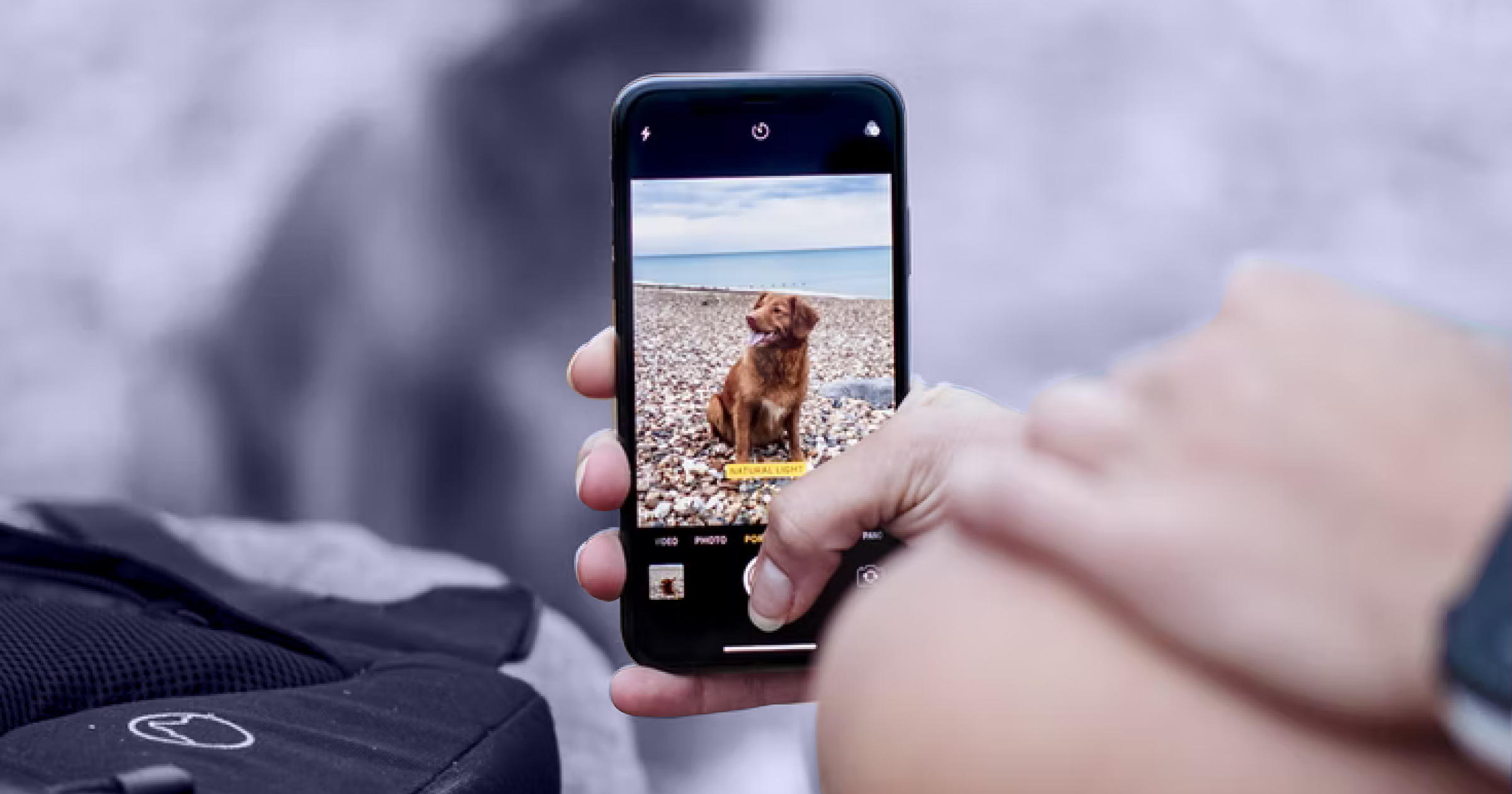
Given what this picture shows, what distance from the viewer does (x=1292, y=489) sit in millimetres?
140

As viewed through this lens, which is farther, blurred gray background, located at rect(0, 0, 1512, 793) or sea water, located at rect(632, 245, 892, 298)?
blurred gray background, located at rect(0, 0, 1512, 793)

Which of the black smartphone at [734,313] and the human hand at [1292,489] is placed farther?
the black smartphone at [734,313]

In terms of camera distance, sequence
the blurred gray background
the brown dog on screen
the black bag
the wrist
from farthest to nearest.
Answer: the blurred gray background
the brown dog on screen
the black bag
the wrist

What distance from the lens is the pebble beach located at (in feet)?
1.49

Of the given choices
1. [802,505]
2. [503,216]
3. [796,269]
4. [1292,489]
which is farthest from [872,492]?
[503,216]

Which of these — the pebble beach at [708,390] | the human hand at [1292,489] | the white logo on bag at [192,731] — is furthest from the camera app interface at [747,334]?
the human hand at [1292,489]

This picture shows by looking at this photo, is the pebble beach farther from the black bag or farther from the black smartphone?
the black bag

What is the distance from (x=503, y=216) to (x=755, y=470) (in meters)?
0.32

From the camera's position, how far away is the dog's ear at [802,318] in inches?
18.0

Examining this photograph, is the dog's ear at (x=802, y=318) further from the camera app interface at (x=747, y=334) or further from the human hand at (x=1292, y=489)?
the human hand at (x=1292, y=489)

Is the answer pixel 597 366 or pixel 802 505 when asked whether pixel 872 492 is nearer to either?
pixel 802 505

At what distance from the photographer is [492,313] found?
69 centimetres

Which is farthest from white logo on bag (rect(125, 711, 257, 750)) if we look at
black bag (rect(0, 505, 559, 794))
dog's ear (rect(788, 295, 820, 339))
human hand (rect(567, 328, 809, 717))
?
dog's ear (rect(788, 295, 820, 339))

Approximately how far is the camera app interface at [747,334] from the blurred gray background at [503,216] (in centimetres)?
19
